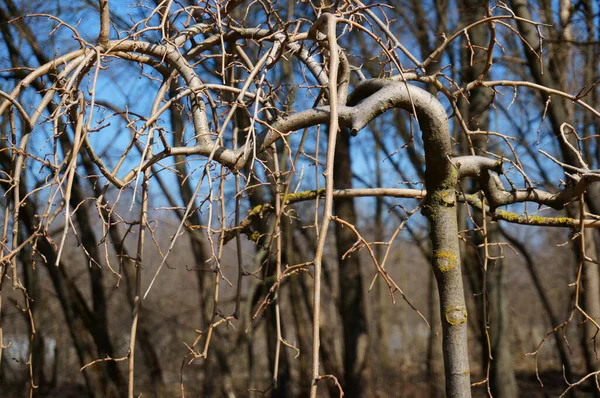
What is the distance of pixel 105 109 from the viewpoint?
8.29ft

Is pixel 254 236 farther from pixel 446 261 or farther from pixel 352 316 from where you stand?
pixel 352 316

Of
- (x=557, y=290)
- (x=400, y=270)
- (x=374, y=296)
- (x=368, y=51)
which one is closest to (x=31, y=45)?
(x=368, y=51)

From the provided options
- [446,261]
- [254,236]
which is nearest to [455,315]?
[446,261]

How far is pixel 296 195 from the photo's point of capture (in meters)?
3.05

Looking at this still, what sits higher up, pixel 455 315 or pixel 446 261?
pixel 446 261

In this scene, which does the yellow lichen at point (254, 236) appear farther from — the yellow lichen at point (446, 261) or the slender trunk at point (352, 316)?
the slender trunk at point (352, 316)

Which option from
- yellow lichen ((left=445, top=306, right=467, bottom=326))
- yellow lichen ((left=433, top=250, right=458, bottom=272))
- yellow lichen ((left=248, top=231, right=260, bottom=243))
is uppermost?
yellow lichen ((left=248, top=231, right=260, bottom=243))

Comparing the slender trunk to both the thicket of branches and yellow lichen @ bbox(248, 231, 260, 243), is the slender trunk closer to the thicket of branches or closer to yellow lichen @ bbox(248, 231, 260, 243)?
the thicket of branches

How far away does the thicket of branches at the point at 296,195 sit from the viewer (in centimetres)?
219

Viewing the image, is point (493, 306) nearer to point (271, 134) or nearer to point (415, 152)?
point (415, 152)

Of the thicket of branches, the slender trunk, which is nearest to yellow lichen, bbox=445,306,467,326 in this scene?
the thicket of branches

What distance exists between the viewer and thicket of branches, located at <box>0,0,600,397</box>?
7.20 feet

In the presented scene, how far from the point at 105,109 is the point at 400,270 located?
18.1m

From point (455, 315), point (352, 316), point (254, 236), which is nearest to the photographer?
point (455, 315)
